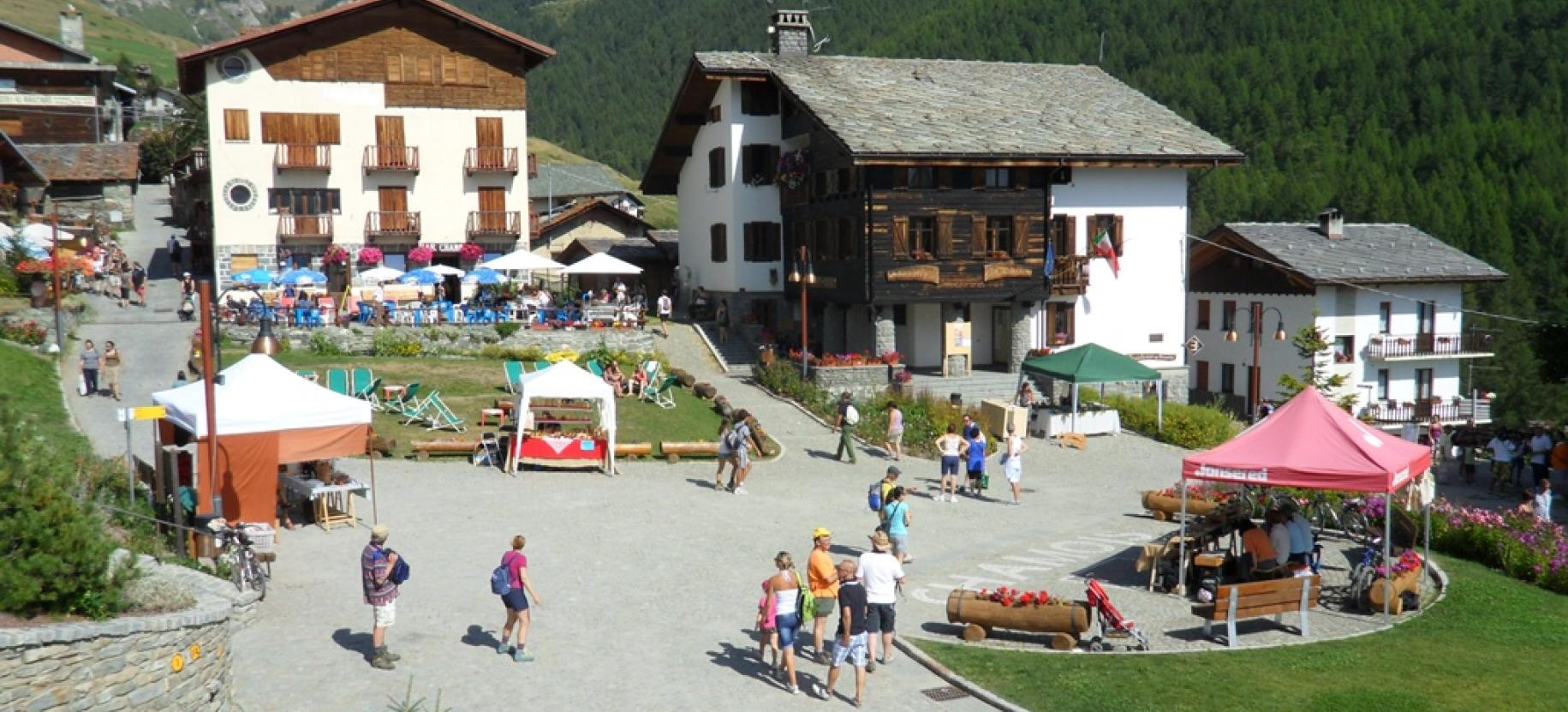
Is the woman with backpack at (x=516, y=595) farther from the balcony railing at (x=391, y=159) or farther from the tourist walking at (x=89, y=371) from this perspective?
the balcony railing at (x=391, y=159)

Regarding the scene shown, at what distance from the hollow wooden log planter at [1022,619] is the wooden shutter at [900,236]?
859 inches

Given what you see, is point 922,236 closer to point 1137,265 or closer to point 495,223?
point 1137,265

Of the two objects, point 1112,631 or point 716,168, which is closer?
point 1112,631

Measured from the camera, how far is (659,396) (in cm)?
3066

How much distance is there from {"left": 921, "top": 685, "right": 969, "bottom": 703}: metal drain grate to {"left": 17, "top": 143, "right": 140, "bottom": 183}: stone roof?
58526 mm

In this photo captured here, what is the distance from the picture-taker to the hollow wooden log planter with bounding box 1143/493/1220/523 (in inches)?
856

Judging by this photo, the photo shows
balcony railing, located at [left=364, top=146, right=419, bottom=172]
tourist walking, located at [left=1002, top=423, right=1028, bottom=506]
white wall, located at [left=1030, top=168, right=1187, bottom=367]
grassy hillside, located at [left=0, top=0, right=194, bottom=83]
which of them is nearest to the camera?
tourist walking, located at [left=1002, top=423, right=1028, bottom=506]

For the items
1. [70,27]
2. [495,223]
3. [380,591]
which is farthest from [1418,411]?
[70,27]

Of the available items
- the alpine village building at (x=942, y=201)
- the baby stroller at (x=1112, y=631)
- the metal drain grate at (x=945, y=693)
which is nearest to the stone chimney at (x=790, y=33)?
the alpine village building at (x=942, y=201)

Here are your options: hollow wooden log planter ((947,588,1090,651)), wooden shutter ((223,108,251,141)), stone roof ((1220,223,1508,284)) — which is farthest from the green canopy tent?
wooden shutter ((223,108,251,141))

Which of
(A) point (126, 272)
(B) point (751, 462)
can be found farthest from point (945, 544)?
(A) point (126, 272)

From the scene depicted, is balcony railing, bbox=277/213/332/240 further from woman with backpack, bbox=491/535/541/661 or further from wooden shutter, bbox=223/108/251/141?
woman with backpack, bbox=491/535/541/661

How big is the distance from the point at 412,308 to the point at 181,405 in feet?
61.0

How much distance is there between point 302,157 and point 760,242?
49.7 ft
